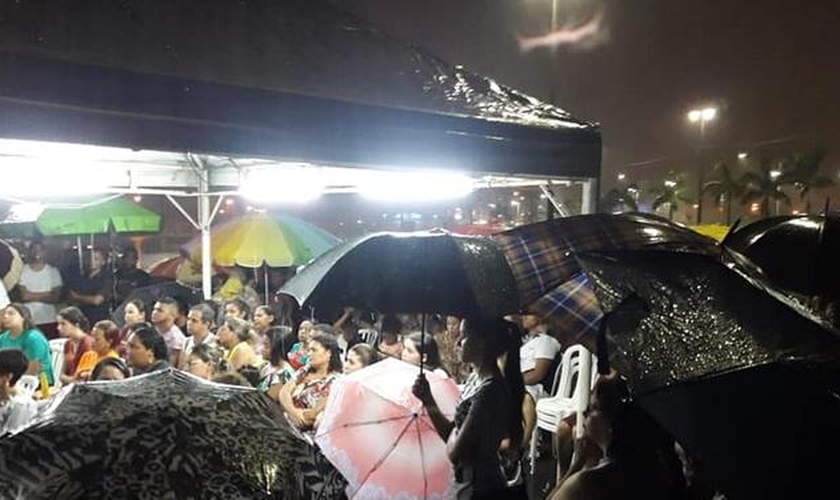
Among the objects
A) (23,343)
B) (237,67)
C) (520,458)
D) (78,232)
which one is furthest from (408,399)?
(78,232)

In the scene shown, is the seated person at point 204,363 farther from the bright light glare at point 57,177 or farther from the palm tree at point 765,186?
the palm tree at point 765,186

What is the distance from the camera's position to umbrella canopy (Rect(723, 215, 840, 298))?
318 centimetres

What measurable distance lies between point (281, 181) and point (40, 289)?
335 cm

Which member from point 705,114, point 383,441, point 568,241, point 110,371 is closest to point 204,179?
point 110,371

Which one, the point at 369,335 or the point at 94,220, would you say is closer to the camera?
the point at 369,335

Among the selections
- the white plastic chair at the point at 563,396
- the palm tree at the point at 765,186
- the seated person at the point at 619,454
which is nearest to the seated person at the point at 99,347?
the white plastic chair at the point at 563,396

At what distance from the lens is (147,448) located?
1.81 m

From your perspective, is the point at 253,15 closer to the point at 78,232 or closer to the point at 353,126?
the point at 353,126

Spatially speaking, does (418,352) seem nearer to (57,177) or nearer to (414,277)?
(414,277)

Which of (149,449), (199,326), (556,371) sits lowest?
(556,371)

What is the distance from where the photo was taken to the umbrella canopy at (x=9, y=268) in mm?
8031

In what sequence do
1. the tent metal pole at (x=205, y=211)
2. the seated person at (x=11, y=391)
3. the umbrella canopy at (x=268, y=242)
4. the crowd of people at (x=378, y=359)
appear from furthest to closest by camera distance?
the umbrella canopy at (x=268, y=242) → the tent metal pole at (x=205, y=211) → the seated person at (x=11, y=391) → the crowd of people at (x=378, y=359)

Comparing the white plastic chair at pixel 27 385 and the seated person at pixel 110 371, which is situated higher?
the seated person at pixel 110 371

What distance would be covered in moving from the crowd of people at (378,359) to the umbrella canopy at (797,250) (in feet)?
3.66
